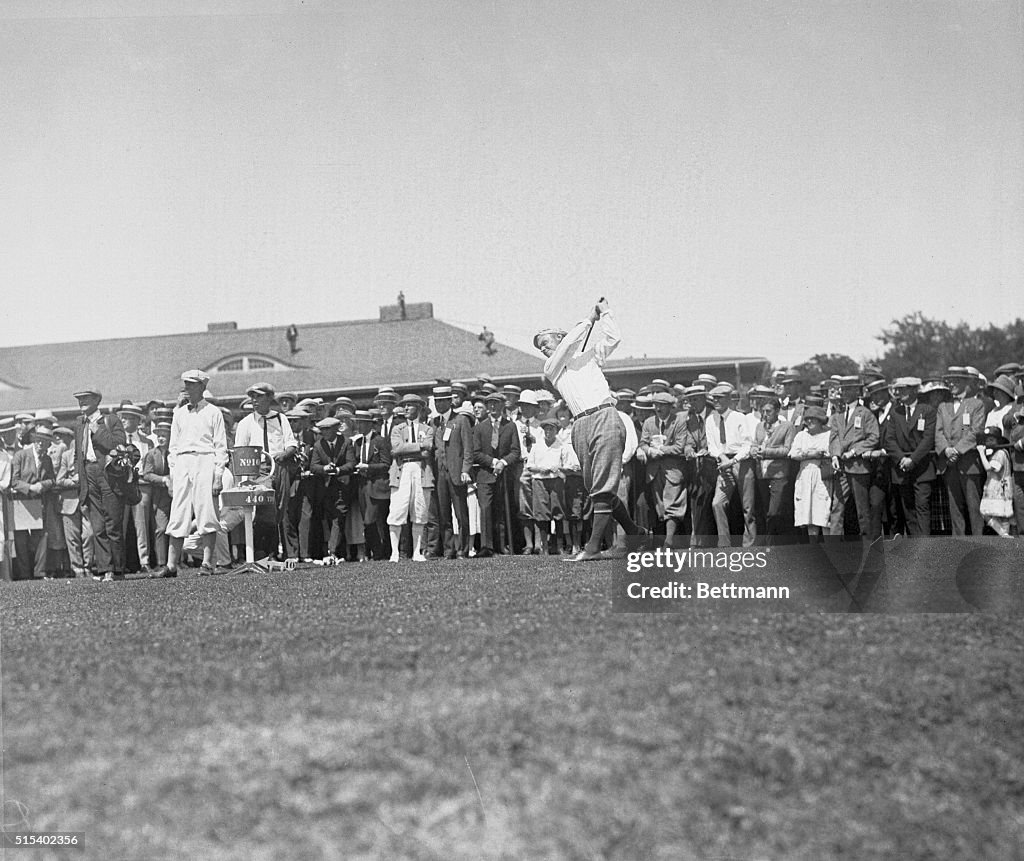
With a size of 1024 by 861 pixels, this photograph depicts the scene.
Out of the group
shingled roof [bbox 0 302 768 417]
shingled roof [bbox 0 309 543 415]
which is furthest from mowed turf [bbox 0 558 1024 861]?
shingled roof [bbox 0 309 543 415]

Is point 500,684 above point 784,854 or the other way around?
above

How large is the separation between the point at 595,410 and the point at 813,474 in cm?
356

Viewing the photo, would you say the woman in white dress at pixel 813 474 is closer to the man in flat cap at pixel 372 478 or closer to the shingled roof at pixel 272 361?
the man in flat cap at pixel 372 478

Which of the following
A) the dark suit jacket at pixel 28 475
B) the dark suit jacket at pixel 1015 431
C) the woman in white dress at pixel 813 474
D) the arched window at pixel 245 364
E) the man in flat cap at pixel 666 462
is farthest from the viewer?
the arched window at pixel 245 364

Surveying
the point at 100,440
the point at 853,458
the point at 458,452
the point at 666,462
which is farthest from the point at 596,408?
the point at 100,440

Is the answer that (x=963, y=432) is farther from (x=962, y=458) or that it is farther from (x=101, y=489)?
(x=101, y=489)

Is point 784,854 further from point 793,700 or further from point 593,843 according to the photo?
point 793,700

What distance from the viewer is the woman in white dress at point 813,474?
44.4 feet

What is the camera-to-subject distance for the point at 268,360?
37.2m

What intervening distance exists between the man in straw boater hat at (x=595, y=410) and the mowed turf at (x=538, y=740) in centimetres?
420

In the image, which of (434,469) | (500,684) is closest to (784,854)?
(500,684)

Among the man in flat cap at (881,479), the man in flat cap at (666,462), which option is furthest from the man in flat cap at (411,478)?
the man in flat cap at (881,479)

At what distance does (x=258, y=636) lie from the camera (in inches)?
276

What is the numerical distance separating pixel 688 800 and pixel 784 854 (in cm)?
40
